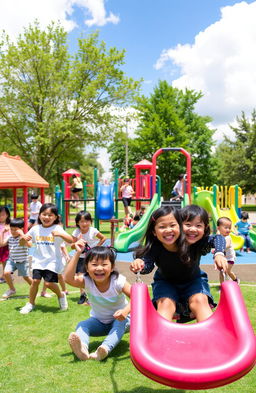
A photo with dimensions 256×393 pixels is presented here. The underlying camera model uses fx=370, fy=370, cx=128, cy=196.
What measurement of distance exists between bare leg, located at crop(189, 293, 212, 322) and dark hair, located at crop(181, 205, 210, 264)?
11.6 inches

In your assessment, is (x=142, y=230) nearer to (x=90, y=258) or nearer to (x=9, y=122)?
(x=90, y=258)

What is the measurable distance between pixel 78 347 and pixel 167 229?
1.44 m

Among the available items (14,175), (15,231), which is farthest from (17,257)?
(14,175)

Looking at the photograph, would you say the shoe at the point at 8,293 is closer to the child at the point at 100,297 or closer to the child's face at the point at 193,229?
the child at the point at 100,297

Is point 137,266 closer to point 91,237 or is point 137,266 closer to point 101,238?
point 101,238

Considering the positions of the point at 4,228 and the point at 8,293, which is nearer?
the point at 8,293

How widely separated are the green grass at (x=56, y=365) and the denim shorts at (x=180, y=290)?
2.28 feet

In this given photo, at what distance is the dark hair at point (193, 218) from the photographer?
3150 millimetres

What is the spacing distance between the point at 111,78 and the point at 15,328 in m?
21.8

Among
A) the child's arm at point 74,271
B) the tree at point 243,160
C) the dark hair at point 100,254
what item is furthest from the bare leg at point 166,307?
the tree at point 243,160

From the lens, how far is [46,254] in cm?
522

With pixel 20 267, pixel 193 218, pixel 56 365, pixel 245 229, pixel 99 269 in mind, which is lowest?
pixel 56 365

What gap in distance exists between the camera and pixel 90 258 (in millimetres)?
3523

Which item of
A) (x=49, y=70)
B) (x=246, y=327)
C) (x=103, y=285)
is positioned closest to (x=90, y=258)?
(x=103, y=285)
